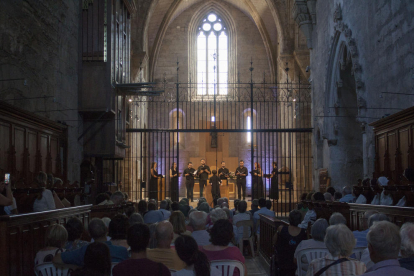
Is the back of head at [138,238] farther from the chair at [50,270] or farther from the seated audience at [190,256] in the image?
the chair at [50,270]

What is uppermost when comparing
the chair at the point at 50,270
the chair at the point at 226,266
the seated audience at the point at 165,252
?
the seated audience at the point at 165,252

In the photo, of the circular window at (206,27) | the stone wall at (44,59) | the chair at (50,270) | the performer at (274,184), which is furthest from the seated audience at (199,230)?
the circular window at (206,27)

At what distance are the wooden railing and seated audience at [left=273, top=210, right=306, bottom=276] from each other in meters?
0.69

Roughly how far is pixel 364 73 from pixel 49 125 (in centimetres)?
668

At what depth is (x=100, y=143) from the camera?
38.9 feet

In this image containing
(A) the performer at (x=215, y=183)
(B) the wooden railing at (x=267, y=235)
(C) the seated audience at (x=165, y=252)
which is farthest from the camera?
(A) the performer at (x=215, y=183)

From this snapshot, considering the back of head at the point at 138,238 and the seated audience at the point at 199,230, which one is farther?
the seated audience at the point at 199,230

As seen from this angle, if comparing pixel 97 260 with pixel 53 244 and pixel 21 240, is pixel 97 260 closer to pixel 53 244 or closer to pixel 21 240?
pixel 53 244

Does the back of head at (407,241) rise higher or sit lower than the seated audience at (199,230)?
higher

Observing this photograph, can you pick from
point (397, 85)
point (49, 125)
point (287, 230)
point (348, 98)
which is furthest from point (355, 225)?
point (348, 98)

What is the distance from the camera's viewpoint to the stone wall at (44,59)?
7.72 m

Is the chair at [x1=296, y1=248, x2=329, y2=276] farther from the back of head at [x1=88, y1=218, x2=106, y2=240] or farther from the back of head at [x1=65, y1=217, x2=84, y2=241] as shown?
the back of head at [x1=65, y1=217, x2=84, y2=241]

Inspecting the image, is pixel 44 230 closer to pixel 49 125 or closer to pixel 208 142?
pixel 49 125

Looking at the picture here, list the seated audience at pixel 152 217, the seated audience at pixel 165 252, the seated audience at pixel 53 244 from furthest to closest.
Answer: the seated audience at pixel 152 217 < the seated audience at pixel 53 244 < the seated audience at pixel 165 252
